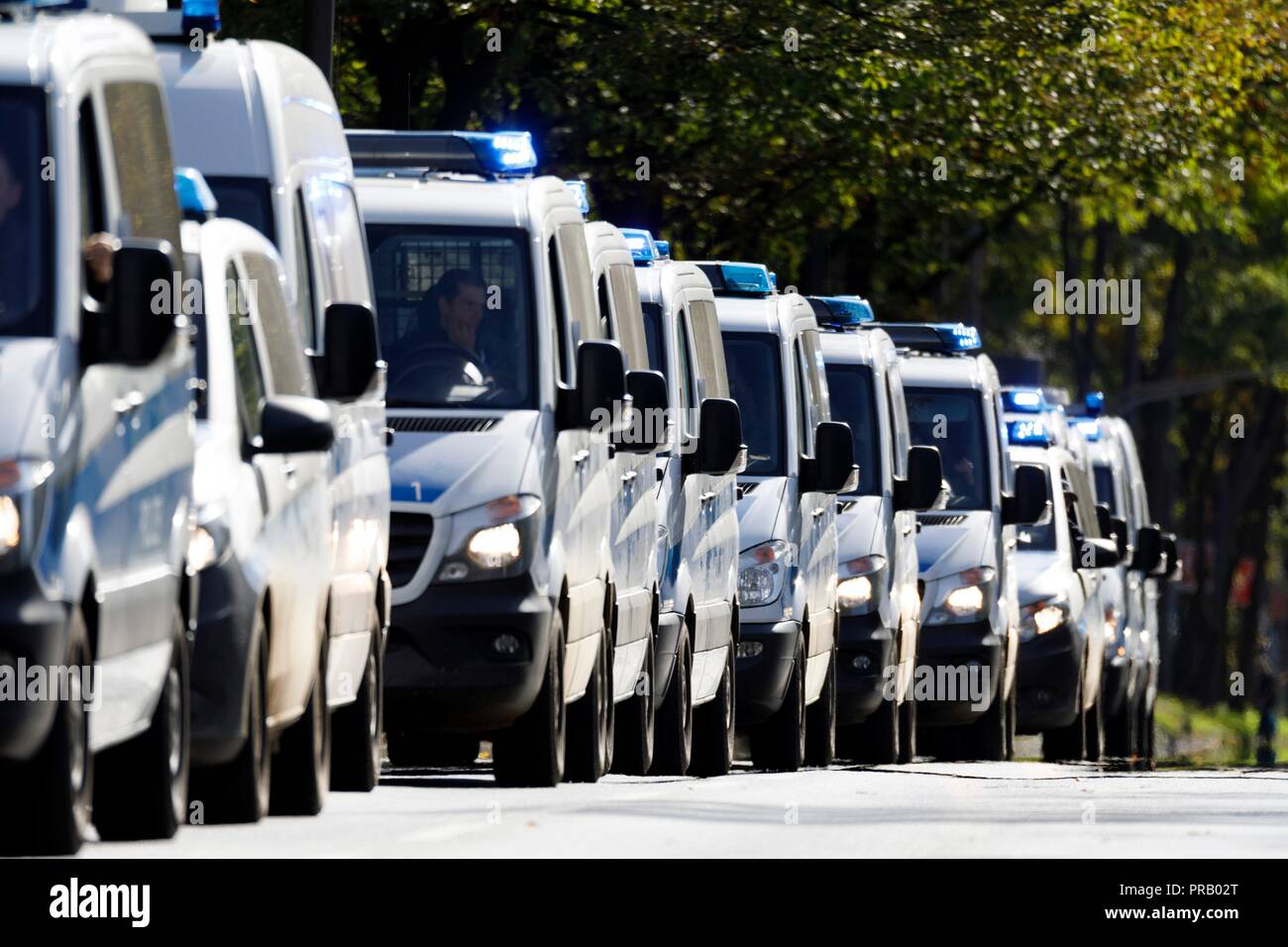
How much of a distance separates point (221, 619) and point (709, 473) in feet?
23.7

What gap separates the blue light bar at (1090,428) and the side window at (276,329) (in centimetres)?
2248

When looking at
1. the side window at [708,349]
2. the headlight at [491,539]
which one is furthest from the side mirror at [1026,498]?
the headlight at [491,539]

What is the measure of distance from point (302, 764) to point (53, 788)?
2891mm

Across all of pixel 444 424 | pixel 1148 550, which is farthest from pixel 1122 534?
pixel 444 424

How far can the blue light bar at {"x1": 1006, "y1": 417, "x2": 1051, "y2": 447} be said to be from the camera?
2786cm

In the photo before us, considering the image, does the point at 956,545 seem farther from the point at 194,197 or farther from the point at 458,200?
the point at 194,197

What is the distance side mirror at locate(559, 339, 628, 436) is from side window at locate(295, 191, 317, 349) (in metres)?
1.40

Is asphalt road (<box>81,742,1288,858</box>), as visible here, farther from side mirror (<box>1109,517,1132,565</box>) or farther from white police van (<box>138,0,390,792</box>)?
side mirror (<box>1109,517,1132,565</box>)

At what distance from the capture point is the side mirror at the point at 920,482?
2192 centimetres

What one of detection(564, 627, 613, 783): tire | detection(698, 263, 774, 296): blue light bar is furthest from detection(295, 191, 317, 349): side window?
detection(698, 263, 774, 296): blue light bar

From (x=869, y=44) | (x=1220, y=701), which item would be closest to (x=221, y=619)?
(x=869, y=44)

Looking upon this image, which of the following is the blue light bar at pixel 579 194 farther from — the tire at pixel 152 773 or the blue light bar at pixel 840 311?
the blue light bar at pixel 840 311
